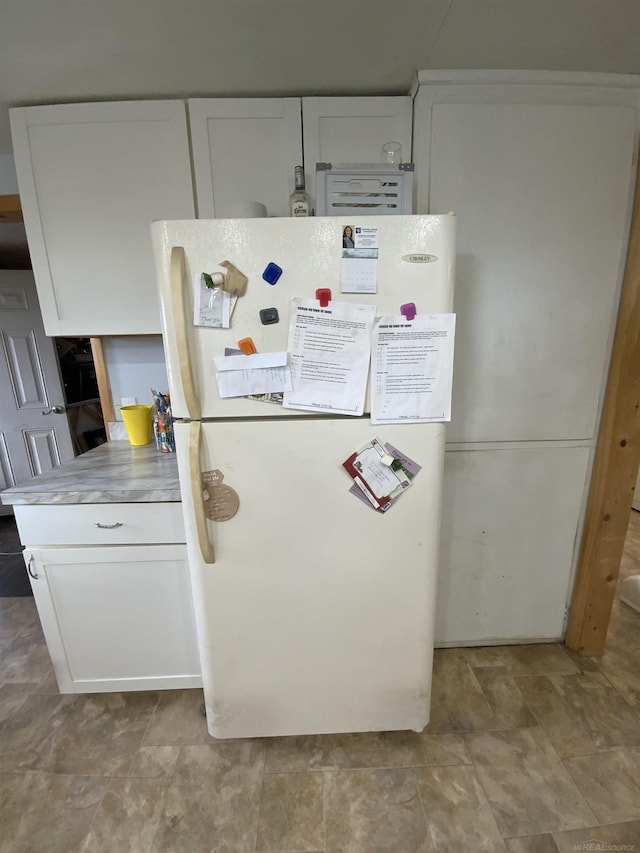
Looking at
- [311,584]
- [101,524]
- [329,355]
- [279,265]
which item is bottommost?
[311,584]

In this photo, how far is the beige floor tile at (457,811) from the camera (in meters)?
1.00

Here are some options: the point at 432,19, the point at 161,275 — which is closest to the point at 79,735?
the point at 161,275

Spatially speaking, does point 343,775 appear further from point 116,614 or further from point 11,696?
point 11,696

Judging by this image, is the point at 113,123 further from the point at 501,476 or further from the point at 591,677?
the point at 591,677

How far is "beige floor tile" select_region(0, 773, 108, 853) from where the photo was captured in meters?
1.02

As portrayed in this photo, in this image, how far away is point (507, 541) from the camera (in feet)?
4.93

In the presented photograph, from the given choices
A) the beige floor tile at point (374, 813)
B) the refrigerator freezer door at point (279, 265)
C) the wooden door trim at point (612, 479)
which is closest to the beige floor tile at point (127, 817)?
the beige floor tile at point (374, 813)

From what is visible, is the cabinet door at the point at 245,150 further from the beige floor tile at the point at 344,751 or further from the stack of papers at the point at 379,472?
the beige floor tile at the point at 344,751

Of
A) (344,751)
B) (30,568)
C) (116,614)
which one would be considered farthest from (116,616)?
(344,751)

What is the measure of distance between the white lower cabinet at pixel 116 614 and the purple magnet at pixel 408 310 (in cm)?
106

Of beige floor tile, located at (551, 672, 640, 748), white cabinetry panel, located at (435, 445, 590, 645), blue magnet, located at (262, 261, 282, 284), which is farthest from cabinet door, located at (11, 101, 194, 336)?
beige floor tile, located at (551, 672, 640, 748)

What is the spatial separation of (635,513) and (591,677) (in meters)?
1.99

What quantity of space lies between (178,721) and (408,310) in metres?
1.69

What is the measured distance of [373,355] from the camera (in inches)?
36.9
